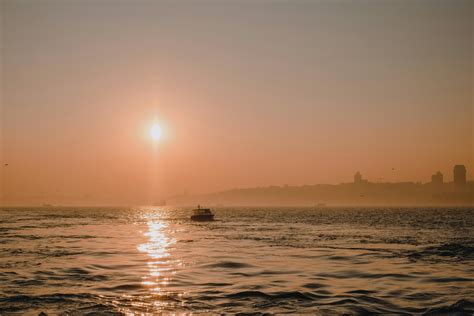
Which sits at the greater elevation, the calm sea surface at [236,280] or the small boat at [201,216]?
the calm sea surface at [236,280]

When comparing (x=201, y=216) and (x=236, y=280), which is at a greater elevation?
(x=236, y=280)

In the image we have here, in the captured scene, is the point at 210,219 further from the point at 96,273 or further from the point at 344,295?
the point at 344,295

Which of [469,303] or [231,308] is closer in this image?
[231,308]

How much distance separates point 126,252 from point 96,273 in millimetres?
12891

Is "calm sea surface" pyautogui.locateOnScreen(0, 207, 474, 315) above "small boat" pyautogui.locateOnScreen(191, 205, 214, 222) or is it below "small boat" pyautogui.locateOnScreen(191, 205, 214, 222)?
above

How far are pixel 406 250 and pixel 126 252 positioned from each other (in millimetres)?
26774

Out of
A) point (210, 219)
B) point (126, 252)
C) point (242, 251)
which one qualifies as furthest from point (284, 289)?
point (210, 219)

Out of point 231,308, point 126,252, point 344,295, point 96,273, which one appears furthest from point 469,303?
point 126,252

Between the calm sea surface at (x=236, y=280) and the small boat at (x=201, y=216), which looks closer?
the calm sea surface at (x=236, y=280)

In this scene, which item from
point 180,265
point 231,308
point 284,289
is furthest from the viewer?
point 180,265

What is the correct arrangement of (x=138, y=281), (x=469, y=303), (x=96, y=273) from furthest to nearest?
(x=96, y=273), (x=138, y=281), (x=469, y=303)

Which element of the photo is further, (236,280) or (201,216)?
(201,216)

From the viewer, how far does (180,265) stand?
32.5m

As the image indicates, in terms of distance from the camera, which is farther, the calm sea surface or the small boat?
the small boat
